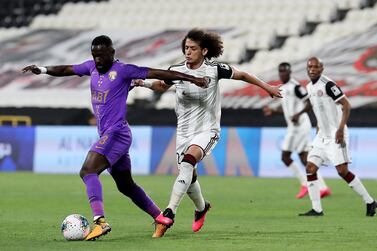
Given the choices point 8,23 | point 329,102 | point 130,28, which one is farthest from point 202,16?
point 329,102

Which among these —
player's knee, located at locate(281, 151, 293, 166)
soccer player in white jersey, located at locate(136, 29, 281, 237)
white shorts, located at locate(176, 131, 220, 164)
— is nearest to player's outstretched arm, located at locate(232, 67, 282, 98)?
soccer player in white jersey, located at locate(136, 29, 281, 237)

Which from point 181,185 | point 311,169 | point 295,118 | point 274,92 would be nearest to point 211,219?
point 311,169

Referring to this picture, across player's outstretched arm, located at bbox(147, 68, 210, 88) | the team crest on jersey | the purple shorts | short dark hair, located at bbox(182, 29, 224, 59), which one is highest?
short dark hair, located at bbox(182, 29, 224, 59)

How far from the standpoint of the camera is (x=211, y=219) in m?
12.7

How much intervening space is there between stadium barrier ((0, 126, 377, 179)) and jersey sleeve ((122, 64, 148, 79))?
13909mm

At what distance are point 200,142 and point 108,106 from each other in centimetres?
119

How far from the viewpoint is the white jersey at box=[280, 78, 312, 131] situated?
18953 millimetres

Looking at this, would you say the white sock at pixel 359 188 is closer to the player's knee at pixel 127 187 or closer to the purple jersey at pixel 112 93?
the player's knee at pixel 127 187

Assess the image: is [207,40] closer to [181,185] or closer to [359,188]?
[181,185]

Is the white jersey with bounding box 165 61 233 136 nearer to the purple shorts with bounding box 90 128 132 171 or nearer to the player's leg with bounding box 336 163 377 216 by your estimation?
the purple shorts with bounding box 90 128 132 171

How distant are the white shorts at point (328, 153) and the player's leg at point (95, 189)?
15.8 ft

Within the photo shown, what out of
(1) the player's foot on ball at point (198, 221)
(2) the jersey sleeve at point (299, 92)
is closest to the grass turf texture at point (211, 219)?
(1) the player's foot on ball at point (198, 221)

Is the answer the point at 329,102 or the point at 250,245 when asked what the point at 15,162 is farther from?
the point at 250,245

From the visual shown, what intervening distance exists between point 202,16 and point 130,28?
2787mm
